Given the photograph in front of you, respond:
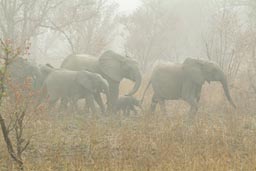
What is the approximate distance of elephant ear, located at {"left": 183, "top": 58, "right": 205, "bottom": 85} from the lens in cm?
1401

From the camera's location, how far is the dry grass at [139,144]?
26.5 feet

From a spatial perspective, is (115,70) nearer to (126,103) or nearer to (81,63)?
(126,103)

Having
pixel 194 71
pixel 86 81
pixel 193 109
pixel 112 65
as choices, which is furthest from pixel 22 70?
pixel 193 109

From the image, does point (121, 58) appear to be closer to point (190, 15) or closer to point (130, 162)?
point (130, 162)

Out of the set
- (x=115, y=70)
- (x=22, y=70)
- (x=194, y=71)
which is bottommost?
(x=22, y=70)

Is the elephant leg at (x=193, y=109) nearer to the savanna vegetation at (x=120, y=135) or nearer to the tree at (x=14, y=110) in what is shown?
the savanna vegetation at (x=120, y=135)

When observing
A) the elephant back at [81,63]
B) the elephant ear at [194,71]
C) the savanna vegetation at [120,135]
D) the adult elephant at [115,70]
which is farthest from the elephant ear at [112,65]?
the elephant ear at [194,71]

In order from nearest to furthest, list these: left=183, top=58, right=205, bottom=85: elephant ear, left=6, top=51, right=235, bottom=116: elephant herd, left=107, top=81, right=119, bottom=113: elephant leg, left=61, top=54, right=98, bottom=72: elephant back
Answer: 1. left=6, top=51, right=235, bottom=116: elephant herd
2. left=183, top=58, right=205, bottom=85: elephant ear
3. left=107, top=81, right=119, bottom=113: elephant leg
4. left=61, top=54, right=98, bottom=72: elephant back

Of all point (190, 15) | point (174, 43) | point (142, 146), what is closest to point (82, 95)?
point (142, 146)

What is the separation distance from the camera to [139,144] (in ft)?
31.1

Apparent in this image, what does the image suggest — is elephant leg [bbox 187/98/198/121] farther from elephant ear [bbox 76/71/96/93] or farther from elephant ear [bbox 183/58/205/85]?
elephant ear [bbox 76/71/96/93]

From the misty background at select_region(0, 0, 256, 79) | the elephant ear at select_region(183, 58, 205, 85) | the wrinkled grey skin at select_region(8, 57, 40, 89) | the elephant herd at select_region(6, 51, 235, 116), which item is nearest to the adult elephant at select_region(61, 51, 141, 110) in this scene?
the elephant herd at select_region(6, 51, 235, 116)

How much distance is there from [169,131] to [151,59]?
19.8 metres

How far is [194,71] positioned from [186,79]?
1.46 feet
